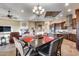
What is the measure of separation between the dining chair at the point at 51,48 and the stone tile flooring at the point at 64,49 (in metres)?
0.11

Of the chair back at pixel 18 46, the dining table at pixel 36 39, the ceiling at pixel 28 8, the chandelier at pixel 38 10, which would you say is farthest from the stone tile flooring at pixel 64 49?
the chandelier at pixel 38 10

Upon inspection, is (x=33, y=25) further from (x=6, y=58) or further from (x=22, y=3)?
(x=6, y=58)

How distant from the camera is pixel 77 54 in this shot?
2.44 m

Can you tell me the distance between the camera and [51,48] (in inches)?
96.8

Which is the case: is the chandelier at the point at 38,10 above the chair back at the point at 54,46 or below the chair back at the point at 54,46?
above

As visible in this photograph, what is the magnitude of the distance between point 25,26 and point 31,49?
520 mm

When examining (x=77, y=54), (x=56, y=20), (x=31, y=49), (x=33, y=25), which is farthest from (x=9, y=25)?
(x=77, y=54)

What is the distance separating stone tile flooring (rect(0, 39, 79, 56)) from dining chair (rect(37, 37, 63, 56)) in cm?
11

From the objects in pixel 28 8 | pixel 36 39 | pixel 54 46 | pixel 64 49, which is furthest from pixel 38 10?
pixel 64 49

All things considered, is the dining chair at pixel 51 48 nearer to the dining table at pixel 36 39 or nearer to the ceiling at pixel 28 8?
the dining table at pixel 36 39

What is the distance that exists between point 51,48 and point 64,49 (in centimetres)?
28

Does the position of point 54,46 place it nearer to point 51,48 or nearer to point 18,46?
point 51,48

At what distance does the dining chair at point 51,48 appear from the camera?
246 centimetres

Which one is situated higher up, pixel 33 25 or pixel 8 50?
pixel 33 25
